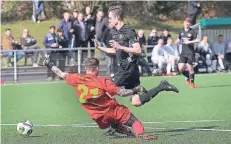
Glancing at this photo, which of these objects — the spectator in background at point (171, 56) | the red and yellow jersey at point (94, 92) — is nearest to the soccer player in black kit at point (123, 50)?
the red and yellow jersey at point (94, 92)

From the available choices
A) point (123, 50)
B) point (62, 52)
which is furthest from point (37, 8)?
point (123, 50)

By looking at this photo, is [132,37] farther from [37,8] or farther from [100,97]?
[37,8]

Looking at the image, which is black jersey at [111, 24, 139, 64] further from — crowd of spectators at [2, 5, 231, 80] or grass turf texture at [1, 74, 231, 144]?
crowd of spectators at [2, 5, 231, 80]

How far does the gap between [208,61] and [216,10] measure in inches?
683

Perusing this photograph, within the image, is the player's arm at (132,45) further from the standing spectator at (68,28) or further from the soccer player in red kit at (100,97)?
the standing spectator at (68,28)

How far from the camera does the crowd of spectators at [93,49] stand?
22.6 metres

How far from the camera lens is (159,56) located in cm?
2370

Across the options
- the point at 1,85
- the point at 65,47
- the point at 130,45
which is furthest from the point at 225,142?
the point at 65,47

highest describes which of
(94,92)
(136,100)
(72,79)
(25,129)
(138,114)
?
(72,79)

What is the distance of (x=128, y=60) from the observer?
9.88 metres

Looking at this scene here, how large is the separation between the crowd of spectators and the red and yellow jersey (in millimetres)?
13131

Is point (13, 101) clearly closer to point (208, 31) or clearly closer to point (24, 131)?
point (24, 131)

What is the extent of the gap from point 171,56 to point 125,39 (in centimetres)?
1394

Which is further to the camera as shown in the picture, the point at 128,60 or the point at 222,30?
the point at 222,30
